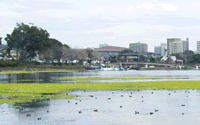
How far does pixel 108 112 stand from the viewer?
23922mm

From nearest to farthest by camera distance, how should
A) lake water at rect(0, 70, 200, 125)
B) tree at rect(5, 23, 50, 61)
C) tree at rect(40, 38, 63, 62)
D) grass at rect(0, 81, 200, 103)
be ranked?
lake water at rect(0, 70, 200, 125)
grass at rect(0, 81, 200, 103)
tree at rect(5, 23, 50, 61)
tree at rect(40, 38, 63, 62)

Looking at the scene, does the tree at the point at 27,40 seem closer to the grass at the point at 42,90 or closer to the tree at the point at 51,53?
the tree at the point at 51,53

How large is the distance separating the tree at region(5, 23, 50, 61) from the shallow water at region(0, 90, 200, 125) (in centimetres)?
13464

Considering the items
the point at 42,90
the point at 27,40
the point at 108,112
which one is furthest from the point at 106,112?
A: the point at 27,40

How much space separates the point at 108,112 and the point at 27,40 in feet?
466

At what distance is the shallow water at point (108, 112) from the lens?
20667 mm

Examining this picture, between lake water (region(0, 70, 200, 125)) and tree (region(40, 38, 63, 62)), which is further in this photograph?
tree (region(40, 38, 63, 62))

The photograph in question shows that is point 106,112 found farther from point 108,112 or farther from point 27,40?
point 27,40

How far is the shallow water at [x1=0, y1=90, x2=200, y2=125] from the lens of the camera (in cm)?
2067

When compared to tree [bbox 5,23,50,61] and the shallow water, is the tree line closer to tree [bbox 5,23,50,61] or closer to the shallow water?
tree [bbox 5,23,50,61]

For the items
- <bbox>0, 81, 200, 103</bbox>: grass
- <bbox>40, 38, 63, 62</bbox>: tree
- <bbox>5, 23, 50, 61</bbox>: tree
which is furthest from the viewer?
<bbox>40, 38, 63, 62</bbox>: tree

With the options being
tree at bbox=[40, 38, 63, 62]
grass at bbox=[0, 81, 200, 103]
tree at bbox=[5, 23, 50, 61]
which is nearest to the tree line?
tree at bbox=[5, 23, 50, 61]

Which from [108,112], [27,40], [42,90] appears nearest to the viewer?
[108,112]

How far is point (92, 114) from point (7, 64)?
5159 inches
